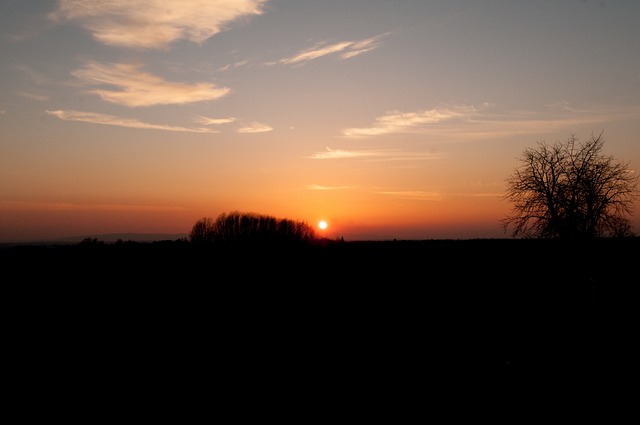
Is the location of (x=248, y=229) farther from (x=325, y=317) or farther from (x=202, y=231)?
(x=325, y=317)

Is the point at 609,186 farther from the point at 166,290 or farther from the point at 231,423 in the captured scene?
the point at 231,423

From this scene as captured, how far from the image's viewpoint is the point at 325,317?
13750 millimetres

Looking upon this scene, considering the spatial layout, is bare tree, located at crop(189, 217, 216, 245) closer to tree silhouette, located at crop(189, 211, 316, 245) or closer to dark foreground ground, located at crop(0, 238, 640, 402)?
tree silhouette, located at crop(189, 211, 316, 245)

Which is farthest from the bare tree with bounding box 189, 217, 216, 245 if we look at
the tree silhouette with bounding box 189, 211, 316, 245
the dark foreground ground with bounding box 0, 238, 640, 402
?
the dark foreground ground with bounding box 0, 238, 640, 402

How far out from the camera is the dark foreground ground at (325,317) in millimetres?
9516

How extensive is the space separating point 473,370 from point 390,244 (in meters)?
18.3


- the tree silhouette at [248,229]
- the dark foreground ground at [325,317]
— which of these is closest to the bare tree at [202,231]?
the tree silhouette at [248,229]

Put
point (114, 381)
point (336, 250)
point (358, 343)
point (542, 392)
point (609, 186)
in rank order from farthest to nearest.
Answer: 1. point (609, 186)
2. point (336, 250)
3. point (358, 343)
4. point (114, 381)
5. point (542, 392)

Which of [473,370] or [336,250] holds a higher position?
[336,250]

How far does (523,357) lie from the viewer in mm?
10273

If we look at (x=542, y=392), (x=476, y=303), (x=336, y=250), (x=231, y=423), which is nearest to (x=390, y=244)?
(x=336, y=250)

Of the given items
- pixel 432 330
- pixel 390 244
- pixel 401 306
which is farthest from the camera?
pixel 390 244

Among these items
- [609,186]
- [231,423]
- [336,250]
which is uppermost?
[609,186]

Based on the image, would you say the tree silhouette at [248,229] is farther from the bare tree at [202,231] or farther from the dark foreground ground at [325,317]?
the dark foreground ground at [325,317]
